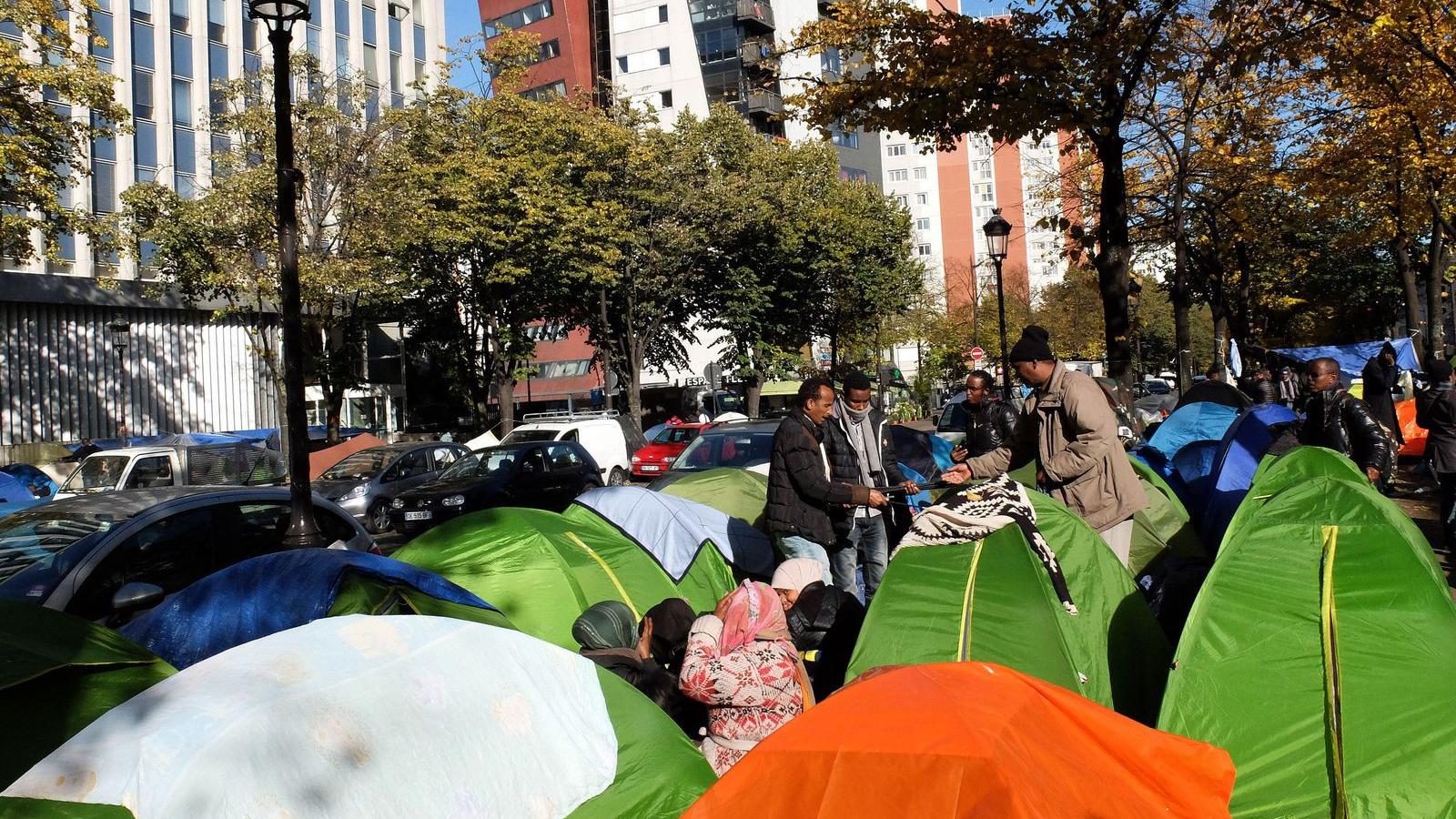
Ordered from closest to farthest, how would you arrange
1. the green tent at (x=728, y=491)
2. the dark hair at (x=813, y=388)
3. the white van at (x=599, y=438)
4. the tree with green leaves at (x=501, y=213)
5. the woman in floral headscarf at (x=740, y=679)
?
the woman in floral headscarf at (x=740, y=679)
the dark hair at (x=813, y=388)
the green tent at (x=728, y=491)
the white van at (x=599, y=438)
the tree with green leaves at (x=501, y=213)

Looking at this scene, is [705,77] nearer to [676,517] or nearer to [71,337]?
[71,337]

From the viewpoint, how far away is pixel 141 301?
30.7m

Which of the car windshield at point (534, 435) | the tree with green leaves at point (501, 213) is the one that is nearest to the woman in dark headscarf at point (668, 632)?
the car windshield at point (534, 435)

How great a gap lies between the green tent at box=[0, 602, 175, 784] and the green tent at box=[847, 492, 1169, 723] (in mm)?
2691

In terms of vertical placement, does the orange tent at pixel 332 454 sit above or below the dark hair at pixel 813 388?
below

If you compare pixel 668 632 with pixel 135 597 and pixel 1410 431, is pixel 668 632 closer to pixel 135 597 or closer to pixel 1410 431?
pixel 135 597

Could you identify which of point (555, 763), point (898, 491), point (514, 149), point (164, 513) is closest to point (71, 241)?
point (514, 149)

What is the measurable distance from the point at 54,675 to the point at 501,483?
503 inches

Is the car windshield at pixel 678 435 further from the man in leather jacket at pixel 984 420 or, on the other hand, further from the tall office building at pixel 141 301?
the man in leather jacket at pixel 984 420

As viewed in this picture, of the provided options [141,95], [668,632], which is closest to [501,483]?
[668,632]

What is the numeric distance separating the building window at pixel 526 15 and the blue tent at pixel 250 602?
187 feet

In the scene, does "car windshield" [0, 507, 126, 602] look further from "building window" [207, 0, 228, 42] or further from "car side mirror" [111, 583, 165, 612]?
"building window" [207, 0, 228, 42]

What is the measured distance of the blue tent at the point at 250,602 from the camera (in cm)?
481

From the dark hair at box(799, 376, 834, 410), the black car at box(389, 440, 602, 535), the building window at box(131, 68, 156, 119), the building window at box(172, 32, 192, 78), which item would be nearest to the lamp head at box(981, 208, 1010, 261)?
the black car at box(389, 440, 602, 535)
